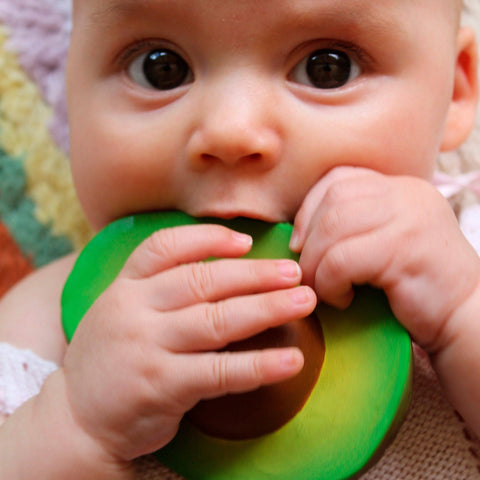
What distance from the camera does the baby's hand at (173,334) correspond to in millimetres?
733

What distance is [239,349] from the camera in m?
0.79

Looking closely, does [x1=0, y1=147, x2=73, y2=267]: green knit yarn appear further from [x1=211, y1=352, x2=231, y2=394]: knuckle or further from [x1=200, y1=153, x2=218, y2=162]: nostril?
[x1=211, y1=352, x2=231, y2=394]: knuckle

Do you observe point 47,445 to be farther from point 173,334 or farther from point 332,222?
point 332,222

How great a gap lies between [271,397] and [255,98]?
350 millimetres

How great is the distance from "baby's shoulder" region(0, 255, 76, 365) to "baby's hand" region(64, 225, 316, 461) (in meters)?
0.29

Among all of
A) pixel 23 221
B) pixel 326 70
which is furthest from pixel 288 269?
pixel 23 221

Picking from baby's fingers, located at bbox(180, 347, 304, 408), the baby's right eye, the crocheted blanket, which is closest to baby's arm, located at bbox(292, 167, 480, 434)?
baby's fingers, located at bbox(180, 347, 304, 408)

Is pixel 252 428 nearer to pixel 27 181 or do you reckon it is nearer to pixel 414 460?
pixel 414 460

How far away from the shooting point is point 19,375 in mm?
988

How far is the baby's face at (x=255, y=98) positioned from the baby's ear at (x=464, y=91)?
160 mm

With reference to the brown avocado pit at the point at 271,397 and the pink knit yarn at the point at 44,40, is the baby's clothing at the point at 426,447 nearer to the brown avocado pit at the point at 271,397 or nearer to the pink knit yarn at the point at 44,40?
the brown avocado pit at the point at 271,397

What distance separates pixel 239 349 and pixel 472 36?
2.29 ft

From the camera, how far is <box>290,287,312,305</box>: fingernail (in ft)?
2.41

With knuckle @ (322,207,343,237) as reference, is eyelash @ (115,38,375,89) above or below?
above
